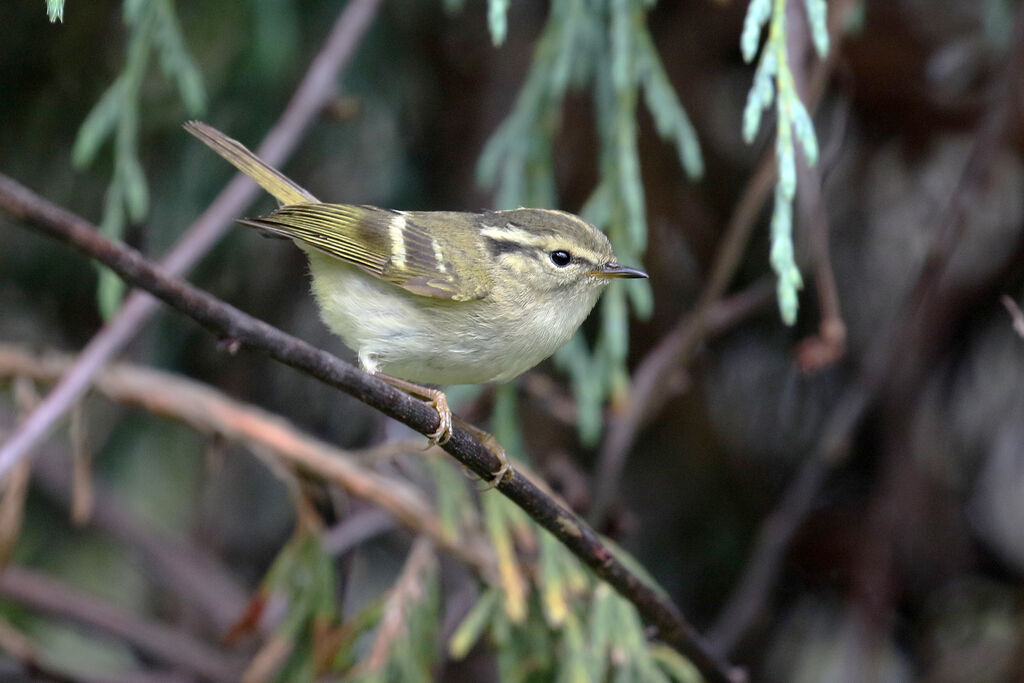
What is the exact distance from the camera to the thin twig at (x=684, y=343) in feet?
9.44

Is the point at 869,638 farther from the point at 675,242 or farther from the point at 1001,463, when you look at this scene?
the point at 675,242

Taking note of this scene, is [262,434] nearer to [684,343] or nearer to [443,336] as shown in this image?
[443,336]

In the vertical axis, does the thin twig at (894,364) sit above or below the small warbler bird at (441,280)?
below

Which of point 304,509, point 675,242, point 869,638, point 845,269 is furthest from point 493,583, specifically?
point 845,269

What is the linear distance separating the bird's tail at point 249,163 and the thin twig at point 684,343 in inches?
40.9

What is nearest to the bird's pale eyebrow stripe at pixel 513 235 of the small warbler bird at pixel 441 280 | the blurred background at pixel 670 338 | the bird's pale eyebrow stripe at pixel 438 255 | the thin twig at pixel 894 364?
the small warbler bird at pixel 441 280

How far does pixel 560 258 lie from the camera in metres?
2.50

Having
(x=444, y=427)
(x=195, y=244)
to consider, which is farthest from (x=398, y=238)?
(x=444, y=427)

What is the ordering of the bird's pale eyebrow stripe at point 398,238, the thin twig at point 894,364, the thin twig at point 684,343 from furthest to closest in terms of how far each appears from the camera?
the thin twig at point 894,364 < the thin twig at point 684,343 < the bird's pale eyebrow stripe at point 398,238

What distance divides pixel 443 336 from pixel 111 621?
5.11ft

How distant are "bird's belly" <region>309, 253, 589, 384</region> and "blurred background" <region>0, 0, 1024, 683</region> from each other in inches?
26.9

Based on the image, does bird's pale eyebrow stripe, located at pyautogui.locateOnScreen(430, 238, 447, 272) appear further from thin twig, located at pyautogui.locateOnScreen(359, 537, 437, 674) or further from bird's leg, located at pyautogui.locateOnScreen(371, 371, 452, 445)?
thin twig, located at pyautogui.locateOnScreen(359, 537, 437, 674)

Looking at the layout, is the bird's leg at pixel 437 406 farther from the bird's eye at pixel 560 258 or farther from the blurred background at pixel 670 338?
the blurred background at pixel 670 338

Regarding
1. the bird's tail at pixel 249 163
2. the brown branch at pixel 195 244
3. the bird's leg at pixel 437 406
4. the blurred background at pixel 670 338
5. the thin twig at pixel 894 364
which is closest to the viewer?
the bird's leg at pixel 437 406
